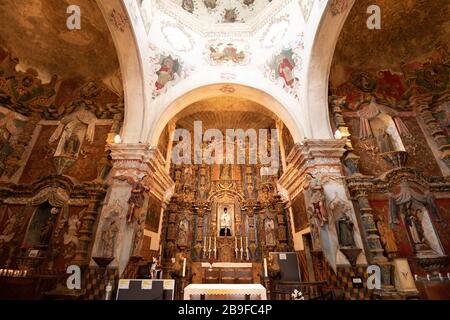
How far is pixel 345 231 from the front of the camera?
6062mm

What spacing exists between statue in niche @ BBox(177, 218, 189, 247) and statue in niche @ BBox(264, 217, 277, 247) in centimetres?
391

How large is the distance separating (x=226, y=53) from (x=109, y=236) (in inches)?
321

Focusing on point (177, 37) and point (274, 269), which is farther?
point (177, 37)

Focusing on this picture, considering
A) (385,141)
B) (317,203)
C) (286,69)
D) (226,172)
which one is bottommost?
(317,203)

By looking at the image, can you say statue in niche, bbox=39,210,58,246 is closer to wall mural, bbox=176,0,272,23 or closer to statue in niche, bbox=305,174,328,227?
statue in niche, bbox=305,174,328,227

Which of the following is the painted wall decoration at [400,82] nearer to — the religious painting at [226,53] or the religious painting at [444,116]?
the religious painting at [444,116]

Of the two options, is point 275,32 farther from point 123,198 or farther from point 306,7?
point 123,198

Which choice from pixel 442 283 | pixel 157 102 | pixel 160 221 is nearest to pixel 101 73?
pixel 157 102

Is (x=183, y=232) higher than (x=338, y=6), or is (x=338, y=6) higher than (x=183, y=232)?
(x=338, y=6)

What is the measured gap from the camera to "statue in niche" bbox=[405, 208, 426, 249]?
6.20 metres

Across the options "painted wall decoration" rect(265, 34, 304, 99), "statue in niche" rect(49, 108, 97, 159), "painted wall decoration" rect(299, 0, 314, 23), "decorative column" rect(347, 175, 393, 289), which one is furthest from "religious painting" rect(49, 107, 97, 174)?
"decorative column" rect(347, 175, 393, 289)

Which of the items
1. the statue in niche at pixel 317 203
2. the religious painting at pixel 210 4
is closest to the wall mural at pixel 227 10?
the religious painting at pixel 210 4

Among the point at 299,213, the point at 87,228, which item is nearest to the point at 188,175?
the point at 87,228

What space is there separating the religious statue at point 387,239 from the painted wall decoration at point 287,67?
203 inches
